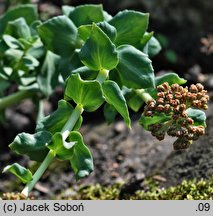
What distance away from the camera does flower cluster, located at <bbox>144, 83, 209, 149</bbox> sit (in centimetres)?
153

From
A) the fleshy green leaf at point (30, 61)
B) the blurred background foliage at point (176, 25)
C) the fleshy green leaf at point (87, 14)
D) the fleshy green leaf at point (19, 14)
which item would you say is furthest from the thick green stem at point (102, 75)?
the blurred background foliage at point (176, 25)

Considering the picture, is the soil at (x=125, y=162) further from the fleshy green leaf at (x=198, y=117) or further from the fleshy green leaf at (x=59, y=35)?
the fleshy green leaf at (x=59, y=35)

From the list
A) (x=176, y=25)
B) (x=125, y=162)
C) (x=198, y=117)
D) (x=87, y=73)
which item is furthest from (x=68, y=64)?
(x=176, y=25)

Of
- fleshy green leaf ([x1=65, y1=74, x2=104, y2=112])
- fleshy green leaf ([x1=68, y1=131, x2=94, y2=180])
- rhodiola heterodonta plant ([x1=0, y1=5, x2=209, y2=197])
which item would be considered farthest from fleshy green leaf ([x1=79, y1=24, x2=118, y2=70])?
fleshy green leaf ([x1=68, y1=131, x2=94, y2=180])

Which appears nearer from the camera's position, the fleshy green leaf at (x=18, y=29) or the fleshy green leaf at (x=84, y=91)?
the fleshy green leaf at (x=84, y=91)

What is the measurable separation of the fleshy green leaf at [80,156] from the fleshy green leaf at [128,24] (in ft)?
1.34

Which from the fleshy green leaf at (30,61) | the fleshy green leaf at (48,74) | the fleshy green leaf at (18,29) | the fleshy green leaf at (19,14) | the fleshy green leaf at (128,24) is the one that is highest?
the fleshy green leaf at (128,24)

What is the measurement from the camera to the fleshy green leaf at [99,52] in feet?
5.41

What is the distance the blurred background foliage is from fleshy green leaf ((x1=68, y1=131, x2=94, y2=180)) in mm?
1562

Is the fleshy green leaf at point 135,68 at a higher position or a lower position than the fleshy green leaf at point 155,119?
higher

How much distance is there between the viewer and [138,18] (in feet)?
6.07

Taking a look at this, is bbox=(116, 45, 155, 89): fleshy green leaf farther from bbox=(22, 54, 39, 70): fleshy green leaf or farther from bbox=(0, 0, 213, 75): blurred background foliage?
bbox=(0, 0, 213, 75): blurred background foliage

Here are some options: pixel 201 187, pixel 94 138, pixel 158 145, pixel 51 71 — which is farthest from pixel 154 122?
pixel 94 138

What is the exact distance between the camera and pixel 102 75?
1.71 m
